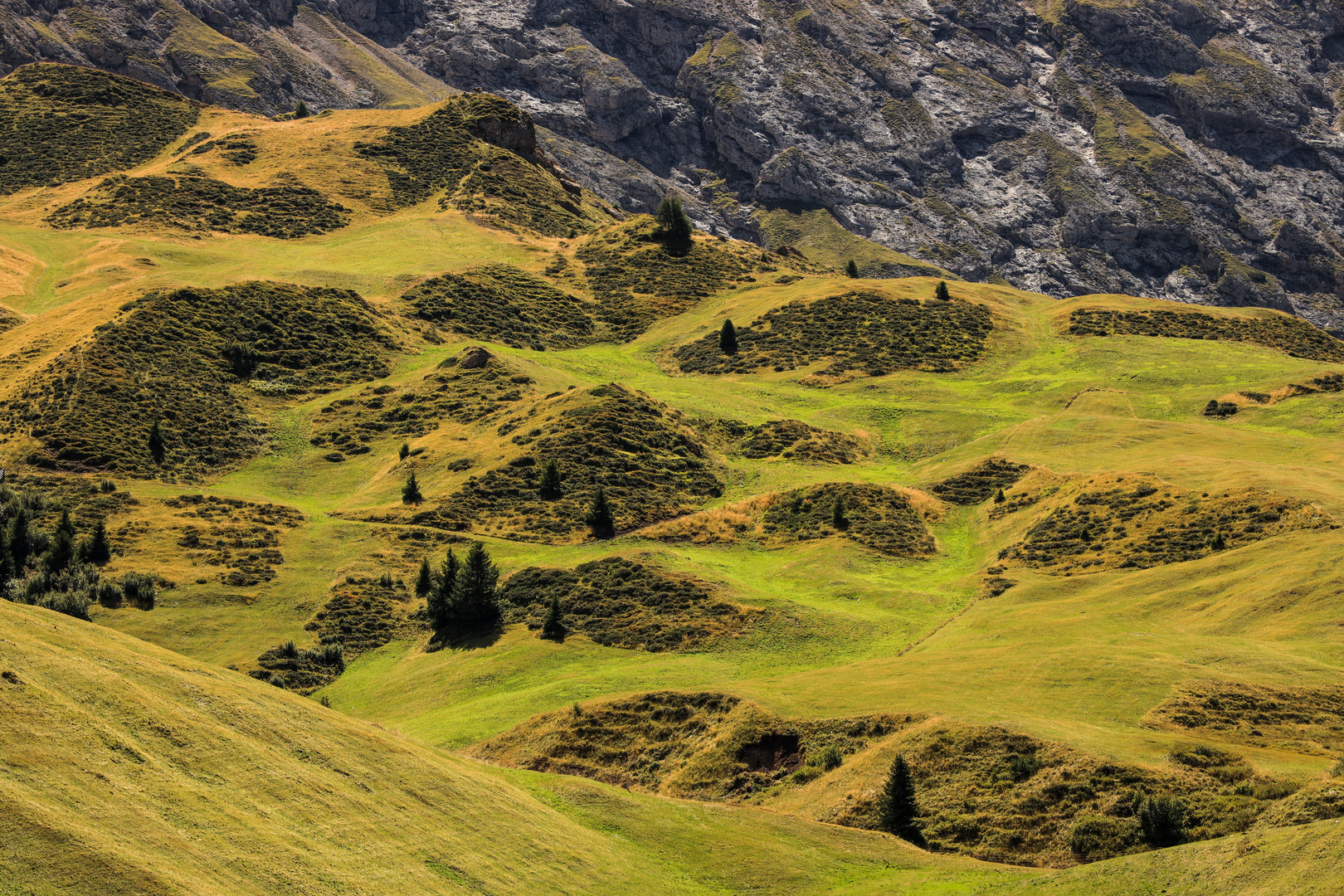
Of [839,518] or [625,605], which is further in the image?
[839,518]

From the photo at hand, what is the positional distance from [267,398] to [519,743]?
172 feet

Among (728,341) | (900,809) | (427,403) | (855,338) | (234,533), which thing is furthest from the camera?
(728,341)

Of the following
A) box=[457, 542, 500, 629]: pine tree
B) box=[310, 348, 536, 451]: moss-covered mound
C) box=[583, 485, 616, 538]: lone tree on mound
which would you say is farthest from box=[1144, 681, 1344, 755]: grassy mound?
box=[310, 348, 536, 451]: moss-covered mound

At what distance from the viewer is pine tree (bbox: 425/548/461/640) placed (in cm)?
5003

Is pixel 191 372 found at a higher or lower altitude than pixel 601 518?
higher

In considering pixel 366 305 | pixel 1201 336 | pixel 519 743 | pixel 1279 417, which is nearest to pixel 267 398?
pixel 366 305

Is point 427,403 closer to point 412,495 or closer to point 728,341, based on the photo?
point 412,495

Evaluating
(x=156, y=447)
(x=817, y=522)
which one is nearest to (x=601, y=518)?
(x=817, y=522)

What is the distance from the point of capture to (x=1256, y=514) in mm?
49500

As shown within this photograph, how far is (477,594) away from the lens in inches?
1961

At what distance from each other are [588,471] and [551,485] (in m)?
3.37

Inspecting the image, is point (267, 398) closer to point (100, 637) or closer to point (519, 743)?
point (519, 743)

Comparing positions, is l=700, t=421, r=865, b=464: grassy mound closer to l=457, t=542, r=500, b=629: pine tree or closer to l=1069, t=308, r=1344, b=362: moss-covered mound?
l=457, t=542, r=500, b=629: pine tree

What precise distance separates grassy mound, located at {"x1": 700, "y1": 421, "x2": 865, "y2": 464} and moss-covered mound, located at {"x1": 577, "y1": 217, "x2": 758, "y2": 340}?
103 ft
